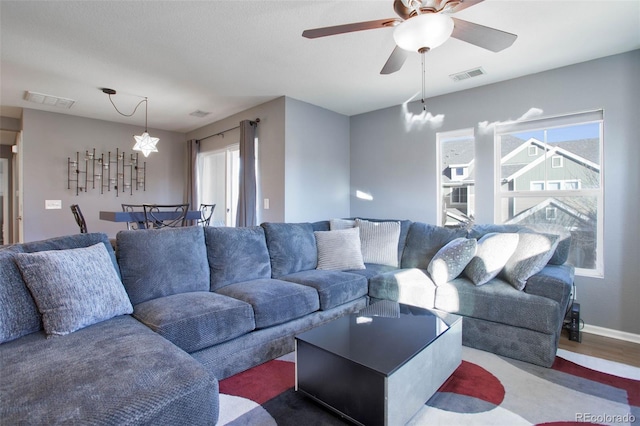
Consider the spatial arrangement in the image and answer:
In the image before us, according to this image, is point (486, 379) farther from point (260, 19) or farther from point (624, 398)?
point (260, 19)

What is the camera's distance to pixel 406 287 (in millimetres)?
2861

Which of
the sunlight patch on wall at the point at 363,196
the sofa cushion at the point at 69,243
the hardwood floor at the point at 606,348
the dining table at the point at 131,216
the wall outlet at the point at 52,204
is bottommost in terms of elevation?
the hardwood floor at the point at 606,348

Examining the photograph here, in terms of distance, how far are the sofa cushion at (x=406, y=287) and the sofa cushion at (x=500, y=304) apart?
0.30 ft

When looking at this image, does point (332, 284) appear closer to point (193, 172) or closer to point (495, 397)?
point (495, 397)

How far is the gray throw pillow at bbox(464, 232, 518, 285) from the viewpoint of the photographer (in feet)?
8.76

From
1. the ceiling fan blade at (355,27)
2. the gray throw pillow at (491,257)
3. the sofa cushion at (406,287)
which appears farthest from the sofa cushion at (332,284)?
the ceiling fan blade at (355,27)

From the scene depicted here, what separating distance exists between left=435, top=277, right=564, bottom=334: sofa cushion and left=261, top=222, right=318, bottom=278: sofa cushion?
1295 mm

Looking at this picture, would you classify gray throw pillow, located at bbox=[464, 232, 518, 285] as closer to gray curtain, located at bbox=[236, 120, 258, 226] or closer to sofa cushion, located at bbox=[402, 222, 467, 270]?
sofa cushion, located at bbox=[402, 222, 467, 270]

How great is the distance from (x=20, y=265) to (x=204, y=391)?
1251 millimetres

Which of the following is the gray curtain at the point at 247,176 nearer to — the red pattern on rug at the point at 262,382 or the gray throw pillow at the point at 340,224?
the gray throw pillow at the point at 340,224

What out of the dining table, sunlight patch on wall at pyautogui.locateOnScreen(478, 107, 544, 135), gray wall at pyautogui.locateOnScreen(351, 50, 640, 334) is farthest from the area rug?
the dining table

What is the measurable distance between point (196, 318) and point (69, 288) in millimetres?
673

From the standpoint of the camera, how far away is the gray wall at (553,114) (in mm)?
2857

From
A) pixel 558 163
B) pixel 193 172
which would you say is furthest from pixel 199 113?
pixel 558 163
